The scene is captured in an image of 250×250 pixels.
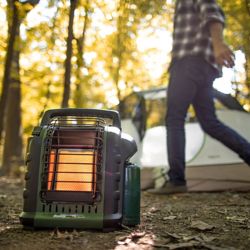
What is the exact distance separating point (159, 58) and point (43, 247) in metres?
5.64

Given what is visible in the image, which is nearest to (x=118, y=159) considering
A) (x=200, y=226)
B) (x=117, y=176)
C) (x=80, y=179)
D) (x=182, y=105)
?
(x=117, y=176)

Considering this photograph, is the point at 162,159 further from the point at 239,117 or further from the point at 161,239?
the point at 161,239

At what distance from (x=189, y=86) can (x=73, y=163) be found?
149cm

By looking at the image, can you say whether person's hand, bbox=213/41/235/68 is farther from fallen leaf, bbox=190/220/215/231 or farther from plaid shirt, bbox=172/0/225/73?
fallen leaf, bbox=190/220/215/231

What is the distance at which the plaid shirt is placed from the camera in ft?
10.5

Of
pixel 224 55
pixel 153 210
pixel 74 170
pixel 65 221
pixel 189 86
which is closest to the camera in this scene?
pixel 65 221

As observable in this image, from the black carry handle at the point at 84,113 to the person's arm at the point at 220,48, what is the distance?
1003 millimetres

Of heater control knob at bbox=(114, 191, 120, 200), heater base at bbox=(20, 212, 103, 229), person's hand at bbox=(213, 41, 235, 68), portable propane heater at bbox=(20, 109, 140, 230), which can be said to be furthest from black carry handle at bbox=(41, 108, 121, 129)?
person's hand at bbox=(213, 41, 235, 68)

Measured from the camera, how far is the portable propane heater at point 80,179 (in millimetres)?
1826

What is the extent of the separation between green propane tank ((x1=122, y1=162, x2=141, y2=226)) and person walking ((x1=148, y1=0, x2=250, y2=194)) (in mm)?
1248

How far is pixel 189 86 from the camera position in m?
3.17

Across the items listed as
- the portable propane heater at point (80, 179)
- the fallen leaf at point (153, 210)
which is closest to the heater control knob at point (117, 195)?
the portable propane heater at point (80, 179)

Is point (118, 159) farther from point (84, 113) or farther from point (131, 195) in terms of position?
point (84, 113)

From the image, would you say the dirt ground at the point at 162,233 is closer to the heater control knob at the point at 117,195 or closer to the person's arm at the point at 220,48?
the heater control knob at the point at 117,195
